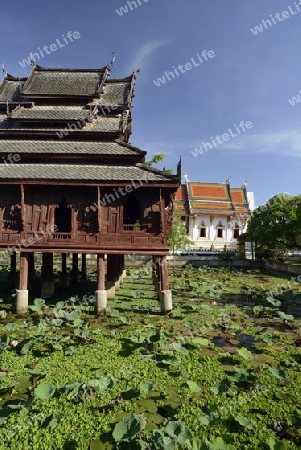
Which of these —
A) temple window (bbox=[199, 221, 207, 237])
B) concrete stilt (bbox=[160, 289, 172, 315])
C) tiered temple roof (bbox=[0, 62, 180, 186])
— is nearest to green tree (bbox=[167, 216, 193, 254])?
temple window (bbox=[199, 221, 207, 237])

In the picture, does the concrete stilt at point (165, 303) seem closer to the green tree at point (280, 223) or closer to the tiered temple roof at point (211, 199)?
the green tree at point (280, 223)

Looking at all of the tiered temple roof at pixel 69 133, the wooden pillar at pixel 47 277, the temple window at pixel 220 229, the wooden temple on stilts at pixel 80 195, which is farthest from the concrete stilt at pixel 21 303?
the temple window at pixel 220 229

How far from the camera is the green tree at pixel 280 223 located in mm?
25812

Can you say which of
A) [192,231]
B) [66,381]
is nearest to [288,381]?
[66,381]

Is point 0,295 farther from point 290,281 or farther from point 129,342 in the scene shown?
point 290,281

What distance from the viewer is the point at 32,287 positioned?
17203 millimetres

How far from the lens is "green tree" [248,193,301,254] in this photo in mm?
25812

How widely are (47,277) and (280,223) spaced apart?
21.0m

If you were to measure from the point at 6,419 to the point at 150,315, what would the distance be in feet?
24.5

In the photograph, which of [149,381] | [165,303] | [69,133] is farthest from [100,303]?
[69,133]

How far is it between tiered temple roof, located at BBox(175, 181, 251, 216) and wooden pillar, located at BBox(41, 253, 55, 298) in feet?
104

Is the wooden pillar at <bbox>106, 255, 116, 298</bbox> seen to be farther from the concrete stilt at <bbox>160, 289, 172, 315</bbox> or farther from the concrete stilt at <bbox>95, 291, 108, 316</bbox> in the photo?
the concrete stilt at <bbox>160, 289, 172, 315</bbox>

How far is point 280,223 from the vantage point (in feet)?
86.8

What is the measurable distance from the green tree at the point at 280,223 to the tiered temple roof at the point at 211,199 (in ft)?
56.2
